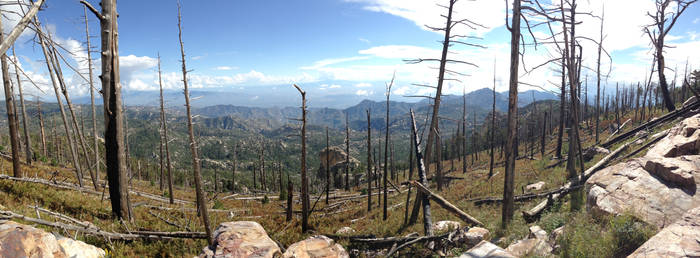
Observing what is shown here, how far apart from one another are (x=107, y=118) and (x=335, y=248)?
7.08 meters

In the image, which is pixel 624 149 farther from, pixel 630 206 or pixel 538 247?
pixel 538 247

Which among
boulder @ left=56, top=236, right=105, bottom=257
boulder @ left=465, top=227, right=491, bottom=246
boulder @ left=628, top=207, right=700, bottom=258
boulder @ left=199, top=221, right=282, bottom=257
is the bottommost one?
boulder @ left=465, top=227, right=491, bottom=246

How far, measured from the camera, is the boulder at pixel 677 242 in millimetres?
4243

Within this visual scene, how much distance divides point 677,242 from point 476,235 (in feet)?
14.5

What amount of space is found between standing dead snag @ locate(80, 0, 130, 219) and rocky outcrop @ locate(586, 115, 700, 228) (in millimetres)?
12901

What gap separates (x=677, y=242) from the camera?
4.48 m

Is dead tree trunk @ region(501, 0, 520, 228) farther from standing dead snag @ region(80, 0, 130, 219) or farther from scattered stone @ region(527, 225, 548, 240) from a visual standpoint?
standing dead snag @ region(80, 0, 130, 219)

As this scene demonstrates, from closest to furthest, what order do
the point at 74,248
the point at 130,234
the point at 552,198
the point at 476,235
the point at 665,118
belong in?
1. the point at 74,248
2. the point at 130,234
3. the point at 476,235
4. the point at 552,198
5. the point at 665,118

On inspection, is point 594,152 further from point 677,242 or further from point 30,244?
point 30,244

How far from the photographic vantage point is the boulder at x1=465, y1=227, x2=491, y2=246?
27.3 ft

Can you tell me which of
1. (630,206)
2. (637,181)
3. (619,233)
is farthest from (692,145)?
(619,233)

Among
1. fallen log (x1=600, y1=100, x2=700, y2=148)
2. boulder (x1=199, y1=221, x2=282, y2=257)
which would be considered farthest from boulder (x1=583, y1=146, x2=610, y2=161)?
boulder (x1=199, y1=221, x2=282, y2=257)

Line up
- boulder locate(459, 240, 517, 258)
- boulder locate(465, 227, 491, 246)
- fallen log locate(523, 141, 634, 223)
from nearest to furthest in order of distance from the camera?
boulder locate(459, 240, 517, 258), boulder locate(465, 227, 491, 246), fallen log locate(523, 141, 634, 223)

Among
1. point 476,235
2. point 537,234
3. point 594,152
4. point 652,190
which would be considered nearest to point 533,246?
point 537,234
